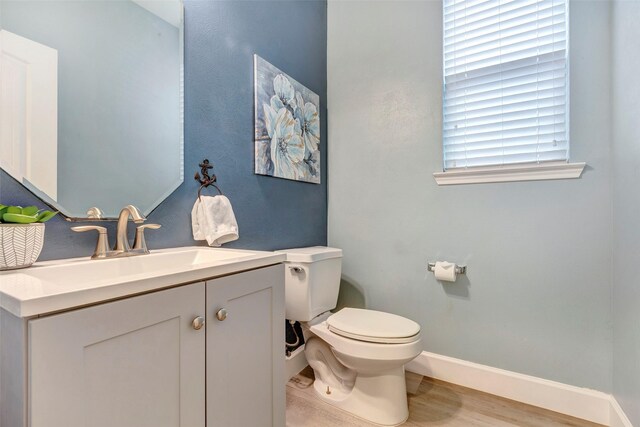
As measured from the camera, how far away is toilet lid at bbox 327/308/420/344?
137 cm

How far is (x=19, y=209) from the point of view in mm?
767

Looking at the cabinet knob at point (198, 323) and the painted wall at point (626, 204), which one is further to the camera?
the painted wall at point (626, 204)

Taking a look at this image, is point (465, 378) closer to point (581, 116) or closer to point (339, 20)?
point (581, 116)

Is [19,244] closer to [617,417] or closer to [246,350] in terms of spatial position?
[246,350]

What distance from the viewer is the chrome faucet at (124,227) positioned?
995mm

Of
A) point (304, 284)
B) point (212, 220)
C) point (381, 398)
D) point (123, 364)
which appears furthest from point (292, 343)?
point (123, 364)

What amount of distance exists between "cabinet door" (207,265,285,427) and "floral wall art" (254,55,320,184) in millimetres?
821

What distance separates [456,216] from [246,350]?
1408 mm

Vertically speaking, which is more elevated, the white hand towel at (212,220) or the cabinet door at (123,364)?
the white hand towel at (212,220)

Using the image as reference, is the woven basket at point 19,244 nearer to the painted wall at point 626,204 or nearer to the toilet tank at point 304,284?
the toilet tank at point 304,284

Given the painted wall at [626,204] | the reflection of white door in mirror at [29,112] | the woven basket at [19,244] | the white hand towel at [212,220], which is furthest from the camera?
the white hand towel at [212,220]

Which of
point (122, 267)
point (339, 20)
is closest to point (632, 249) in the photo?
point (122, 267)

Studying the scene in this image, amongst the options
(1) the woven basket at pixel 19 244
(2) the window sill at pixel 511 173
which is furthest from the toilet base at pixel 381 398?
(1) the woven basket at pixel 19 244

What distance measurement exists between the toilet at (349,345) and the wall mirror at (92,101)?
2.64 ft
